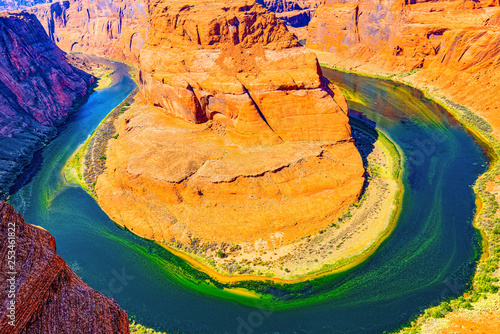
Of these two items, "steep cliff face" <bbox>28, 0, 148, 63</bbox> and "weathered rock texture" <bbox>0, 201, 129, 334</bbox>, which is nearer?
"weathered rock texture" <bbox>0, 201, 129, 334</bbox>

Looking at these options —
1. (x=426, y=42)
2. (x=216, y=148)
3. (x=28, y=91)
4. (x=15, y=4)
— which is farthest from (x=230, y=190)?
(x=15, y=4)

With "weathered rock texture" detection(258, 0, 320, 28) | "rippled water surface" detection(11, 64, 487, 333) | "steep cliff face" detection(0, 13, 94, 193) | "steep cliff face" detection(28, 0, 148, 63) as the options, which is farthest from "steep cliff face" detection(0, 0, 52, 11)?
"rippled water surface" detection(11, 64, 487, 333)

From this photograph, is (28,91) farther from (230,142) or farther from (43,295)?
(43,295)

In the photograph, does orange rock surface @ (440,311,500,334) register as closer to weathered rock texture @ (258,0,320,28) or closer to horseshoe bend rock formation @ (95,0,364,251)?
horseshoe bend rock formation @ (95,0,364,251)

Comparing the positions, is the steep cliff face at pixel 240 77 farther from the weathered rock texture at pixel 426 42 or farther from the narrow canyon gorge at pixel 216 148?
the weathered rock texture at pixel 426 42

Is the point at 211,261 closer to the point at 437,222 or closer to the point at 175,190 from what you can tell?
the point at 175,190

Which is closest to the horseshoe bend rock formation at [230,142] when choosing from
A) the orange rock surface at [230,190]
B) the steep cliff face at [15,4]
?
the orange rock surface at [230,190]
